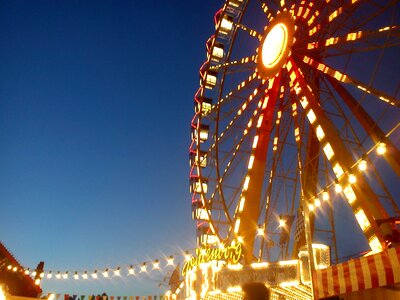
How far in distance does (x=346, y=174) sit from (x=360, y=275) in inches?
153

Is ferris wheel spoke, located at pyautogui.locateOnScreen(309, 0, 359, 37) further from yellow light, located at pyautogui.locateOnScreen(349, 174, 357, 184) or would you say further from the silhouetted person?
the silhouetted person

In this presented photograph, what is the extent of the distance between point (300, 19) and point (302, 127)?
488cm

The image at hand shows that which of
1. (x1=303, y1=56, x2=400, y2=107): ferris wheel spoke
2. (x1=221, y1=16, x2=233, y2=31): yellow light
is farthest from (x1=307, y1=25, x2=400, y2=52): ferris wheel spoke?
(x1=221, y1=16, x2=233, y2=31): yellow light

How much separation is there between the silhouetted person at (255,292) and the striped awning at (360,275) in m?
4.95

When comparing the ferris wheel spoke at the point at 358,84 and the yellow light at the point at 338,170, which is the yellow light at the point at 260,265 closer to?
the yellow light at the point at 338,170

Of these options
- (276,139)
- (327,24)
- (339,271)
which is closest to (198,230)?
(276,139)

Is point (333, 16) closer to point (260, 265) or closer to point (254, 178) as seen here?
point (254, 178)

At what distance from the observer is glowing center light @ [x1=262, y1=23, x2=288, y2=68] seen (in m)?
17.3

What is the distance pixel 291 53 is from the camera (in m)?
16.6

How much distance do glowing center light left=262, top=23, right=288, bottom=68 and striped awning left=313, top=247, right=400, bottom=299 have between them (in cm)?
1140

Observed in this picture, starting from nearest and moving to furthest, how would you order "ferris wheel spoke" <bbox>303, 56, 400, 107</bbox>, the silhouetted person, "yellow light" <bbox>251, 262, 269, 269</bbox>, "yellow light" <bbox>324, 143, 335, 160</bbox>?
1. the silhouetted person
2. "ferris wheel spoke" <bbox>303, 56, 400, 107</bbox>
3. "yellow light" <bbox>324, 143, 335, 160</bbox>
4. "yellow light" <bbox>251, 262, 269, 269</bbox>

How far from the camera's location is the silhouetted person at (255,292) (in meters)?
2.96

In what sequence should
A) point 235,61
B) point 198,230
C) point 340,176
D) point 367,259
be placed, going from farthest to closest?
point 198,230
point 235,61
point 340,176
point 367,259

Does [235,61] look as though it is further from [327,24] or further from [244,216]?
[244,216]
